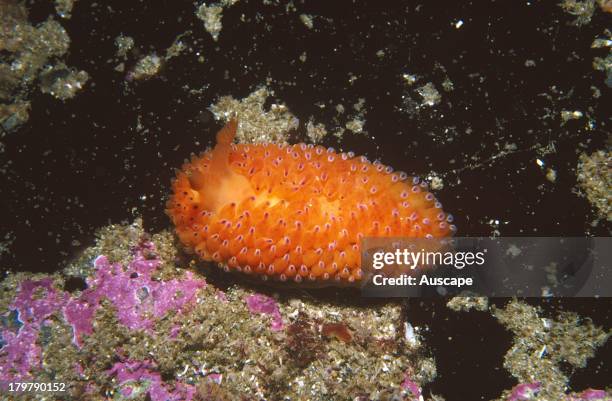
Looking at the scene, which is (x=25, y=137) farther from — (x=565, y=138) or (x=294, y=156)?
(x=565, y=138)

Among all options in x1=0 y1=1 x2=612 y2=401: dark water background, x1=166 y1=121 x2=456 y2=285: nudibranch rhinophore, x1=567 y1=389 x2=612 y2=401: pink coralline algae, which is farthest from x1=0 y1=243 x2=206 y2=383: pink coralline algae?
x1=567 y1=389 x2=612 y2=401: pink coralline algae

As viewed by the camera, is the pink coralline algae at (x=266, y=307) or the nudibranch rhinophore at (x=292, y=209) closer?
the nudibranch rhinophore at (x=292, y=209)

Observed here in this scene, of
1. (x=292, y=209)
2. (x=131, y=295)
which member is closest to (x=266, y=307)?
(x=292, y=209)

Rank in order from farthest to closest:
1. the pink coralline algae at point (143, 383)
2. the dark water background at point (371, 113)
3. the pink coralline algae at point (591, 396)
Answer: the pink coralline algae at point (143, 383), the pink coralline algae at point (591, 396), the dark water background at point (371, 113)

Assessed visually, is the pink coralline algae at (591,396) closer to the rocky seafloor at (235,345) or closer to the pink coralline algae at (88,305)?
the rocky seafloor at (235,345)

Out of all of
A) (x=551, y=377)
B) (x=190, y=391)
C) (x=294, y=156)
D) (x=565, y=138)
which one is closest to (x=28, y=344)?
(x=190, y=391)

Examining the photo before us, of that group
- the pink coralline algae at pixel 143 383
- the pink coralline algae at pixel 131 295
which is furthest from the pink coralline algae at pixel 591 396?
the pink coralline algae at pixel 131 295

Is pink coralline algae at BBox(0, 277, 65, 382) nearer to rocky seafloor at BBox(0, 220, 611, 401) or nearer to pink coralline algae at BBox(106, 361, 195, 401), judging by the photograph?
rocky seafloor at BBox(0, 220, 611, 401)
